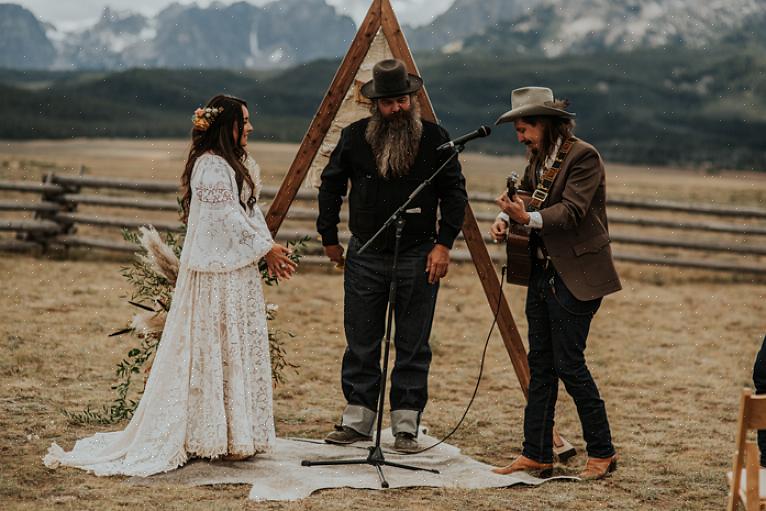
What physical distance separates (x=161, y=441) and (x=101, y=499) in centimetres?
56

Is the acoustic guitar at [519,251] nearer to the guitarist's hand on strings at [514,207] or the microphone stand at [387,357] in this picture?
the guitarist's hand on strings at [514,207]

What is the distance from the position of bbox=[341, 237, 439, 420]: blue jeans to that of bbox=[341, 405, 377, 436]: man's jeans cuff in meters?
0.03

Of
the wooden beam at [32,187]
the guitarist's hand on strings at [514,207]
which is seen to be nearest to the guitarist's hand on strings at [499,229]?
the guitarist's hand on strings at [514,207]

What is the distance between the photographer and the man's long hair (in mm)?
5082

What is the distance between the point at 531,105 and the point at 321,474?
2.24 m

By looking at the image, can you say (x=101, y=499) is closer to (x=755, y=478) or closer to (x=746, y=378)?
(x=755, y=478)

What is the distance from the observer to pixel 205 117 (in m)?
5.07

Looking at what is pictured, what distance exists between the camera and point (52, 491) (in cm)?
468

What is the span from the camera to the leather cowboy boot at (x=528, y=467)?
535 cm

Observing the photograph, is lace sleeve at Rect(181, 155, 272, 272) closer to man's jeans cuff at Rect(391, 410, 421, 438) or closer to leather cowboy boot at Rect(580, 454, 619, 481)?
man's jeans cuff at Rect(391, 410, 421, 438)

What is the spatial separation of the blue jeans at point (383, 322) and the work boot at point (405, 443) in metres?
0.16

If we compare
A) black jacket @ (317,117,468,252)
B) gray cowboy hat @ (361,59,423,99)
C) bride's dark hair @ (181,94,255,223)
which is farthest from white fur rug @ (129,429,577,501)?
gray cowboy hat @ (361,59,423,99)

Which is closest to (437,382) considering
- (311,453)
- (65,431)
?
(311,453)

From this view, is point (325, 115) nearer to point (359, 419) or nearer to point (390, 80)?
point (390, 80)
